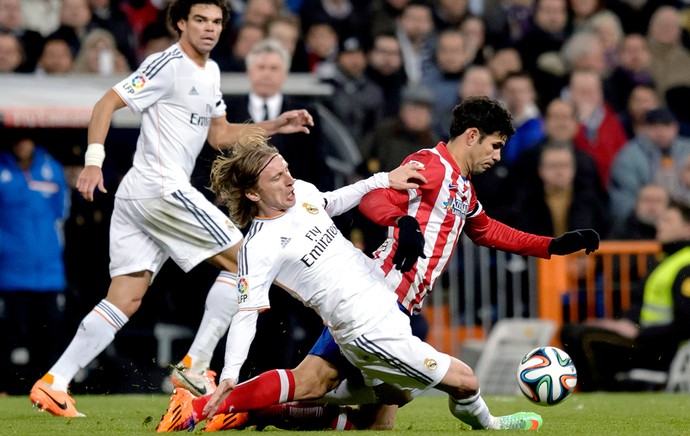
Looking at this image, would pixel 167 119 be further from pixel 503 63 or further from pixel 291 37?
pixel 503 63

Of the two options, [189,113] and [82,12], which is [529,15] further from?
[189,113]

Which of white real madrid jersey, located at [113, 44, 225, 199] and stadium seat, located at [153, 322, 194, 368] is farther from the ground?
white real madrid jersey, located at [113, 44, 225, 199]

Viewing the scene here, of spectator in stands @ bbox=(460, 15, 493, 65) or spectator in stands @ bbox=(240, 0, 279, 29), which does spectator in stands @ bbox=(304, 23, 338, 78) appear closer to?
spectator in stands @ bbox=(240, 0, 279, 29)

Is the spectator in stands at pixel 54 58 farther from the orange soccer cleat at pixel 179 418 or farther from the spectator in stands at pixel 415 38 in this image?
the orange soccer cleat at pixel 179 418

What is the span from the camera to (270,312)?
474 inches

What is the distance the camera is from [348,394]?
798 centimetres

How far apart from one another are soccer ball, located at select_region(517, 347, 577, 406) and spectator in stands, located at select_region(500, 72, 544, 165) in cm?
680

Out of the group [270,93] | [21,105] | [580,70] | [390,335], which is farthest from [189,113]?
[580,70]

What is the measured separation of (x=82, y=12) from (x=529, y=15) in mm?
5662

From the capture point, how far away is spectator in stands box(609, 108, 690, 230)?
14.9 m

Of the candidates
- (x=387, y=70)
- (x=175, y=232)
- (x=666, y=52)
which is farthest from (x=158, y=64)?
(x=666, y=52)

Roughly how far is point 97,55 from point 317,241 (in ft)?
26.3

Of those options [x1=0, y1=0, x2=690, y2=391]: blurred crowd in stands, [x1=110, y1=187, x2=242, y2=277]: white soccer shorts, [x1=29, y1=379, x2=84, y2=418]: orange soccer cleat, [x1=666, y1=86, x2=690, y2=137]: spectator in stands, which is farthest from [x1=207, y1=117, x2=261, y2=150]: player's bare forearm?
[x1=666, y1=86, x2=690, y2=137]: spectator in stands

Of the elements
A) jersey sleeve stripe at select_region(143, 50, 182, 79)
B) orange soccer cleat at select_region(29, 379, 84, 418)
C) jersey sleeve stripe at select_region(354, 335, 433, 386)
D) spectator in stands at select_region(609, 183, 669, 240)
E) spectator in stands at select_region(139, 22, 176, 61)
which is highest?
jersey sleeve stripe at select_region(143, 50, 182, 79)
